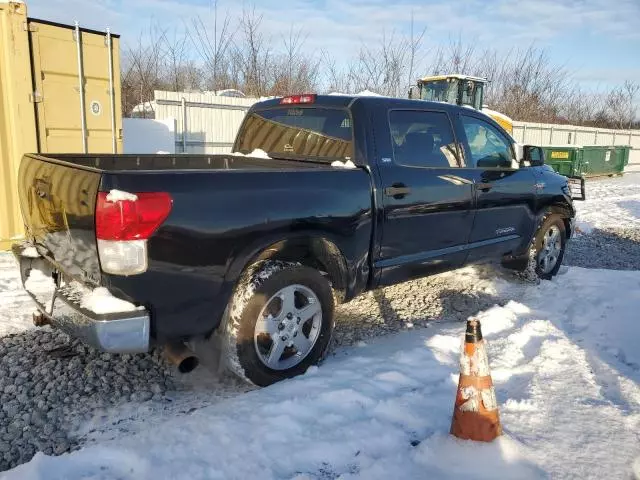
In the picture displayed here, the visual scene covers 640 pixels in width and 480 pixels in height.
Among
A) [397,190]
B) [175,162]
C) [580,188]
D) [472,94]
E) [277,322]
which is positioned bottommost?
[277,322]

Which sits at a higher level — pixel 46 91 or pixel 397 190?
pixel 46 91

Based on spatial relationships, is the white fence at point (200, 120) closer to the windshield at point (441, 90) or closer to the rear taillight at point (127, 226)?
the windshield at point (441, 90)

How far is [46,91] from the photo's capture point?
6.65 metres

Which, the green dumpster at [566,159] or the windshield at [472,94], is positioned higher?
the windshield at [472,94]

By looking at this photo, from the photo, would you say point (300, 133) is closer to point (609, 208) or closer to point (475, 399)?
point (475, 399)

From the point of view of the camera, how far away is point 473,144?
498 centimetres

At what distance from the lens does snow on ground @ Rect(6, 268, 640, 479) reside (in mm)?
2580

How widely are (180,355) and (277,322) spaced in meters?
0.65

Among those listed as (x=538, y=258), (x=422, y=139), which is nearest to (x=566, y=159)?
(x=538, y=258)

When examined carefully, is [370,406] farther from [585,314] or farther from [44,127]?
[44,127]

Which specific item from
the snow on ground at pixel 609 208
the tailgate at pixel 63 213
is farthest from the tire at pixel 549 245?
the tailgate at pixel 63 213

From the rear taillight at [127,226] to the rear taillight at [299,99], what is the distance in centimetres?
199

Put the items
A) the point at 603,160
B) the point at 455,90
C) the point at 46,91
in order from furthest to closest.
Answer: the point at 603,160 → the point at 455,90 → the point at 46,91

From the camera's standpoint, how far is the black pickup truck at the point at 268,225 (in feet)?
9.15
